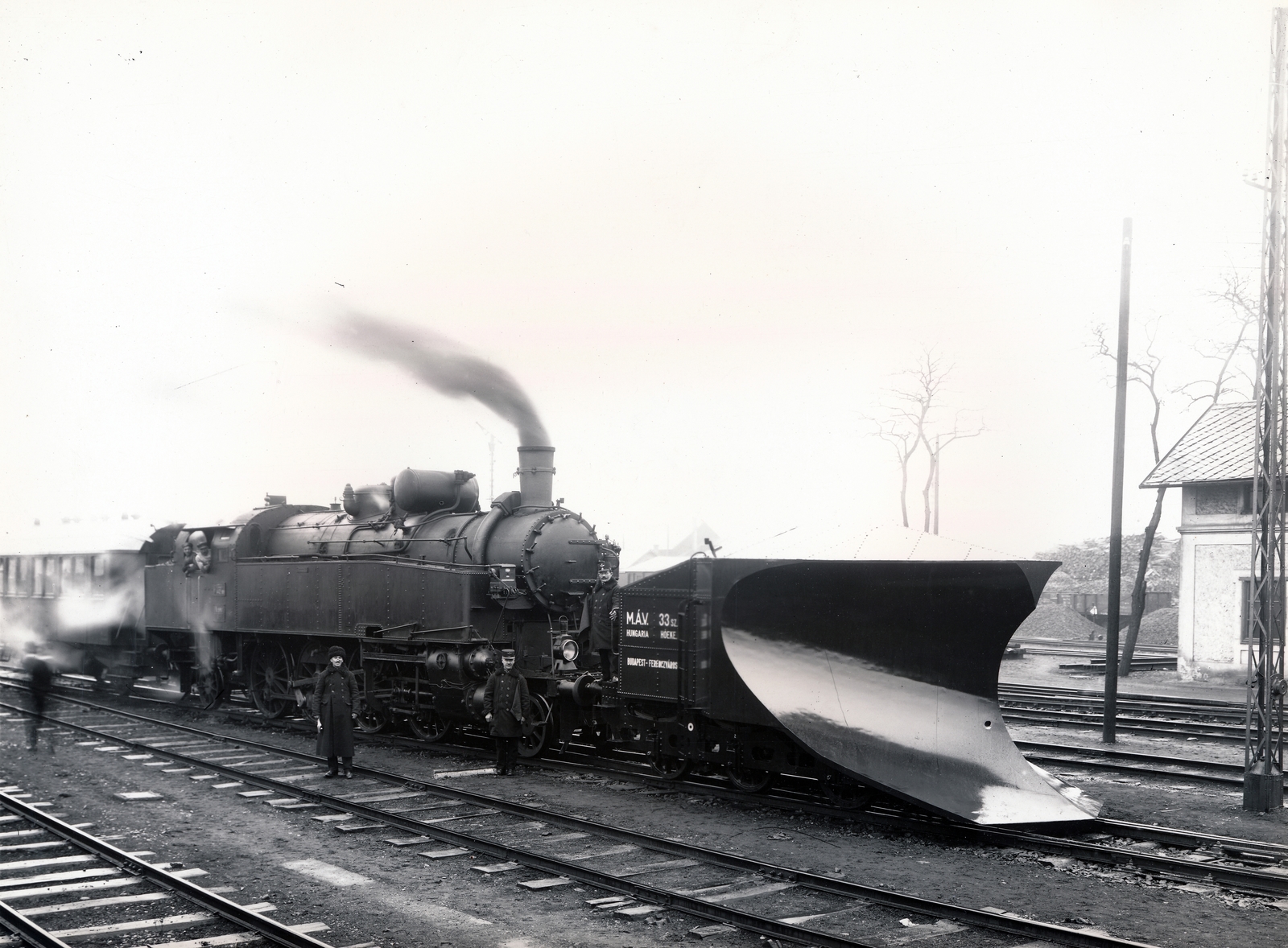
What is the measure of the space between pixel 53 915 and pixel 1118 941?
6.53 m

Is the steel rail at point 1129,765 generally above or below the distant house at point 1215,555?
below

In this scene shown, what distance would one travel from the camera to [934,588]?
9664 mm

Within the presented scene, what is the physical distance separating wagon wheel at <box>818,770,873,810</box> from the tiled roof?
18033mm

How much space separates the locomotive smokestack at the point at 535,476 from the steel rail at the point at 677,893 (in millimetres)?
3981

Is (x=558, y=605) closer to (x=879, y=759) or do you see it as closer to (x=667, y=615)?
(x=667, y=615)

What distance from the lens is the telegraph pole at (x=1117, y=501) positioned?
15.0m

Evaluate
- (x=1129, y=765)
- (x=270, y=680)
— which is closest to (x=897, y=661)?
(x=1129, y=765)

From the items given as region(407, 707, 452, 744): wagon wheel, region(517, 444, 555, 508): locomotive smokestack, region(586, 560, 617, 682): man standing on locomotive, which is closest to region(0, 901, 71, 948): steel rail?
region(586, 560, 617, 682): man standing on locomotive

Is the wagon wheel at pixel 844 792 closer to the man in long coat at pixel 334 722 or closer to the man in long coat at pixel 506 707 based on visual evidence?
the man in long coat at pixel 506 707

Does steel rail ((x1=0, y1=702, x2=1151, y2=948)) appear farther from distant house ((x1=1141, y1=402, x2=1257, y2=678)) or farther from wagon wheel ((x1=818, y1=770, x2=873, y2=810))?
distant house ((x1=1141, y1=402, x2=1257, y2=678))

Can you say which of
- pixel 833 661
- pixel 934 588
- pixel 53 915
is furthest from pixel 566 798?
pixel 53 915

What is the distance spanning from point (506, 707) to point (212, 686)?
839 cm

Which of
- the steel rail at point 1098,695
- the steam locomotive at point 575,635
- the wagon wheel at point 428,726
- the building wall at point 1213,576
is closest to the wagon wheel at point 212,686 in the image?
the steam locomotive at point 575,635

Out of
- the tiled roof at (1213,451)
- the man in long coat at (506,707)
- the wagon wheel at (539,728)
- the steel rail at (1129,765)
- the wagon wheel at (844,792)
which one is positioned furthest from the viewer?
the tiled roof at (1213,451)
